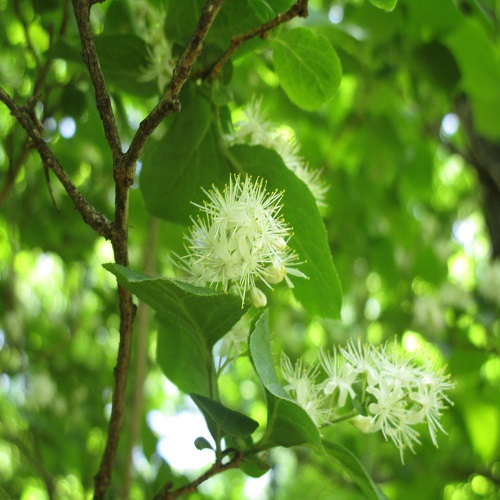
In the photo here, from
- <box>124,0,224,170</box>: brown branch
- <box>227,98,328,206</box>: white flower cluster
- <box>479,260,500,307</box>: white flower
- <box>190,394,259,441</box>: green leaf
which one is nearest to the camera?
<box>124,0,224,170</box>: brown branch

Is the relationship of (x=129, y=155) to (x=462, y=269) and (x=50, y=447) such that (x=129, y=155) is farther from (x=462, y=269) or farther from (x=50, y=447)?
(x=462, y=269)

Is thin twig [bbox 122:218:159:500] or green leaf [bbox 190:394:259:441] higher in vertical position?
thin twig [bbox 122:218:159:500]

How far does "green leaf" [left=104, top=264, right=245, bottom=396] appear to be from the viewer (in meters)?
0.71

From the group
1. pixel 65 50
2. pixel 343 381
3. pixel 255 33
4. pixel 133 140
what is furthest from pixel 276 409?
pixel 65 50

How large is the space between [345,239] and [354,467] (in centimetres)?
148

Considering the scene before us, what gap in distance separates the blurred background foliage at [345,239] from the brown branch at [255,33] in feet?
1.37

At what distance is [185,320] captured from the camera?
0.81 m

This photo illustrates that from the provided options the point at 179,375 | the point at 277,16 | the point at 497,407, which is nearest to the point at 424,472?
the point at 497,407

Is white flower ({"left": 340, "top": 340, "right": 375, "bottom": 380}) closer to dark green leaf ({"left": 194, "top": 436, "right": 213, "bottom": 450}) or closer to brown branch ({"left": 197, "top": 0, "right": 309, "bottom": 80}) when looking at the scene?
dark green leaf ({"left": 194, "top": 436, "right": 213, "bottom": 450})

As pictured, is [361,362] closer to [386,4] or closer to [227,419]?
[227,419]

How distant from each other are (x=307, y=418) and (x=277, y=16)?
0.47 m

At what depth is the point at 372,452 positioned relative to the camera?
7.81 feet

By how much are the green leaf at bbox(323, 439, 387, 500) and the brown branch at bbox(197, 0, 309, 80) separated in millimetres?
483

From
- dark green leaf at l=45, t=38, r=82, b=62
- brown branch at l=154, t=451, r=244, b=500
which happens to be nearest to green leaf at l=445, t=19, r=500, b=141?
dark green leaf at l=45, t=38, r=82, b=62
